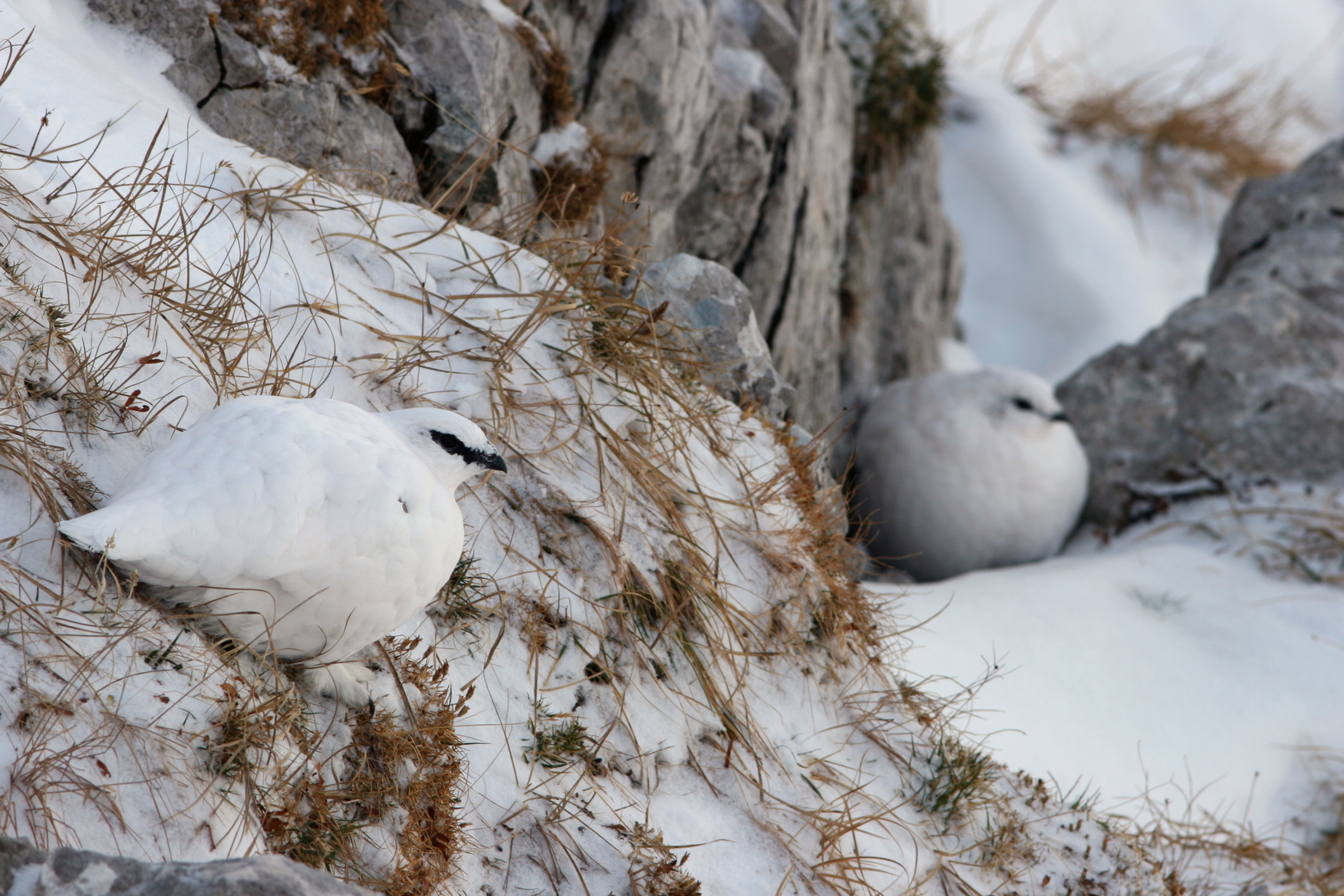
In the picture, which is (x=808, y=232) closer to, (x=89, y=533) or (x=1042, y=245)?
(x=1042, y=245)

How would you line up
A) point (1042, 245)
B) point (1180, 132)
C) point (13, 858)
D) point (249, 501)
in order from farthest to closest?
point (1180, 132)
point (1042, 245)
point (249, 501)
point (13, 858)

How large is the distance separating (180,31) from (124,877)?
2.80 m

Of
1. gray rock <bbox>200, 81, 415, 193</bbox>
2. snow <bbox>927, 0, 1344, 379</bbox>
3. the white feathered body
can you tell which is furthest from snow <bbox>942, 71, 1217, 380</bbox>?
the white feathered body

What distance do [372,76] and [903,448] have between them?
3449mm

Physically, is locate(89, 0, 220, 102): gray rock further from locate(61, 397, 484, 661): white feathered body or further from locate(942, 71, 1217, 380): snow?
locate(942, 71, 1217, 380): snow

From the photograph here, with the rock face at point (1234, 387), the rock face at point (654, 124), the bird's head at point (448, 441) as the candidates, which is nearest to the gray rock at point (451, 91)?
the rock face at point (654, 124)

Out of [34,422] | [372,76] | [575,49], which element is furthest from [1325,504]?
[34,422]

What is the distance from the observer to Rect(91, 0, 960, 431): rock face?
3309mm

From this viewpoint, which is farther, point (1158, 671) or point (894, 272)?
point (894, 272)

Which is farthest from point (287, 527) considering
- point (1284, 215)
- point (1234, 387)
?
point (1284, 215)

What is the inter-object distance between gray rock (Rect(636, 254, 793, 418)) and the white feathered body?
1.65 meters

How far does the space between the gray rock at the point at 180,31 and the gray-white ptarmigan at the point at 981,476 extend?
141 inches

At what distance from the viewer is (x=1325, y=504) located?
5.18 m

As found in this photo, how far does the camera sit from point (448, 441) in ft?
6.77
